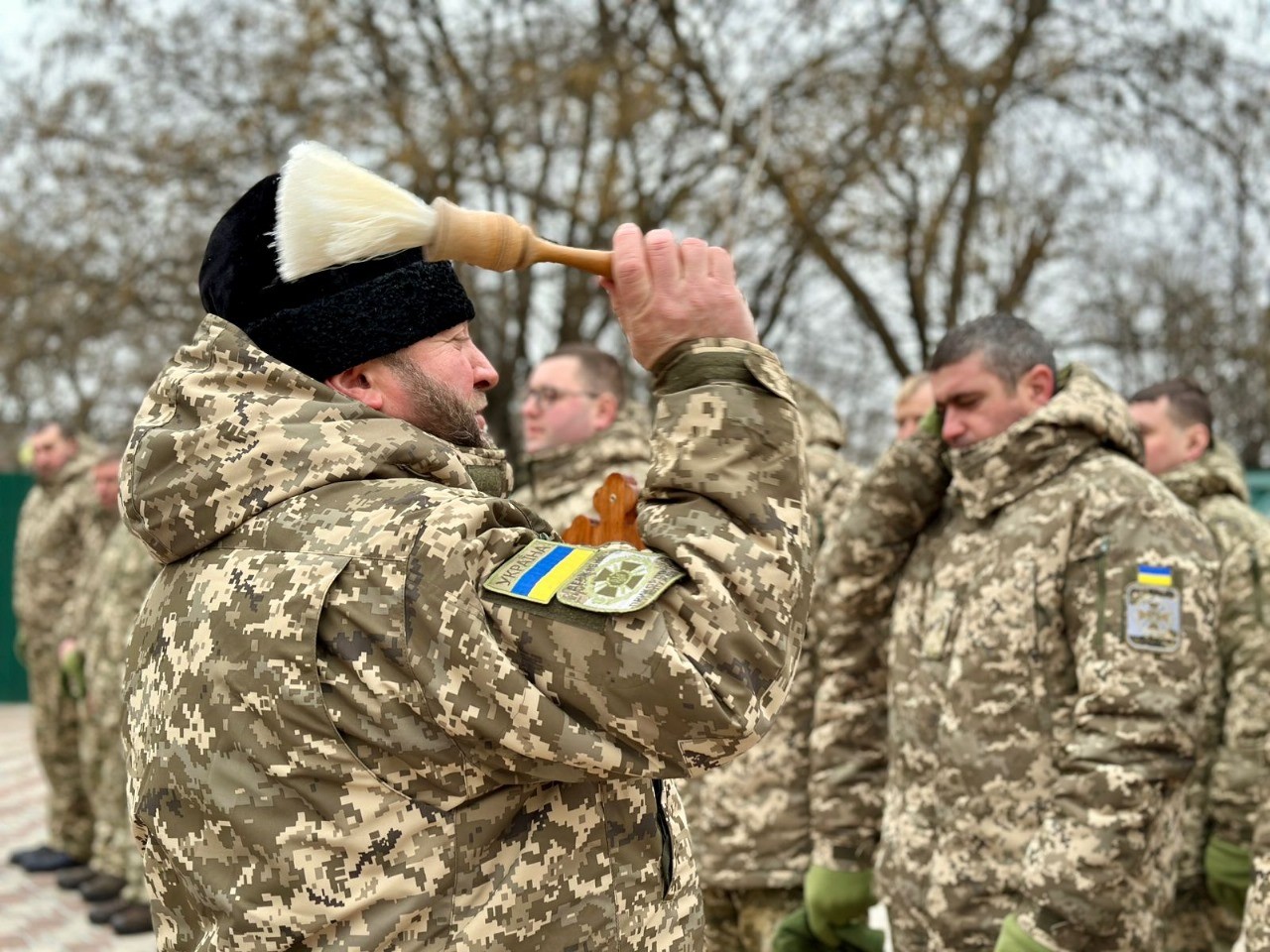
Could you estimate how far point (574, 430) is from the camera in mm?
5723

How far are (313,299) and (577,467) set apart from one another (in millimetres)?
3446

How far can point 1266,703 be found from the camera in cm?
530

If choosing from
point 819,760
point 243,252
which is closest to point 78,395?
point 819,760

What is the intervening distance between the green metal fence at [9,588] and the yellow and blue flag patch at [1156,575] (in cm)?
1624

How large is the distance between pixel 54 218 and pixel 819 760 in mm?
12944

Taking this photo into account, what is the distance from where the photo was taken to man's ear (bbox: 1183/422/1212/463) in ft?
20.2

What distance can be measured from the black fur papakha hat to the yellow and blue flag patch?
2229mm

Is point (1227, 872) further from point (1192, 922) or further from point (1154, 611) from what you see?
point (1154, 611)

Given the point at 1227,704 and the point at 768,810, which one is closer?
the point at 768,810

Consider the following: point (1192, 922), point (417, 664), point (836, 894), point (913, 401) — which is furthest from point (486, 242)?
point (1192, 922)

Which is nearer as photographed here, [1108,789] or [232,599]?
[232,599]

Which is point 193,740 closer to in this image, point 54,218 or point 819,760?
point 819,760

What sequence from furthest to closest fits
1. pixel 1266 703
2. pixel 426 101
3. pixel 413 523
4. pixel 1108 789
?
pixel 426 101 < pixel 1266 703 < pixel 1108 789 < pixel 413 523

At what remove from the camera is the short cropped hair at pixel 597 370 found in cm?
577
